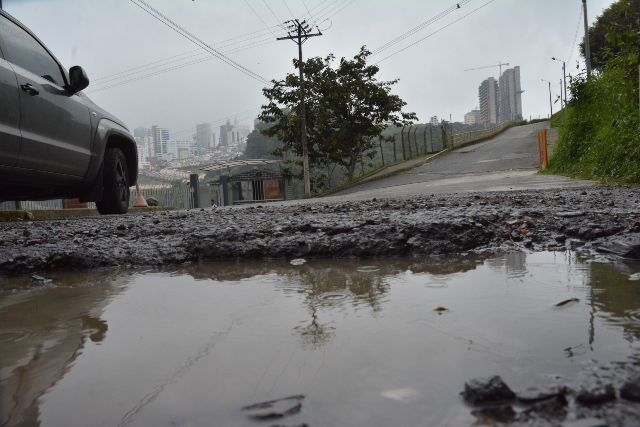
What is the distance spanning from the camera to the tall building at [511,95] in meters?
108

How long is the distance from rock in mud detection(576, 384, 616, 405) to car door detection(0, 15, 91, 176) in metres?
3.84

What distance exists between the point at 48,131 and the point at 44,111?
0.17 m

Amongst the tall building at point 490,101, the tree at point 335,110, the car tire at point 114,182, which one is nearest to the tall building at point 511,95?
the tall building at point 490,101

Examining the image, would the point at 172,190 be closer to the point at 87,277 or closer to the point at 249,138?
the point at 87,277

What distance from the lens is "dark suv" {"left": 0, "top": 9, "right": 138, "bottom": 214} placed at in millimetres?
3359

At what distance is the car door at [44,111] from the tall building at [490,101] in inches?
4716

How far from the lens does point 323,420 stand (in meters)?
0.82

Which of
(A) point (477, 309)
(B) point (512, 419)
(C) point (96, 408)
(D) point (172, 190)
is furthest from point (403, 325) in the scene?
(D) point (172, 190)

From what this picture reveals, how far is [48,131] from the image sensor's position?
3730 millimetres

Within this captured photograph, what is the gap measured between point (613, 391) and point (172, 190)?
78.1 feet

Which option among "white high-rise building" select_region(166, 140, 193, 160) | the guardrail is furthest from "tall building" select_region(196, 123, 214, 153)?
the guardrail

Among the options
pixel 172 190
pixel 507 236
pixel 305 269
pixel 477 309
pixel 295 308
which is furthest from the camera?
pixel 172 190

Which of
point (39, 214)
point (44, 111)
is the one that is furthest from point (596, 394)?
point (39, 214)

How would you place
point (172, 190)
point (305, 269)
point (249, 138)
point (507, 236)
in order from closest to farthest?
point (305, 269) → point (507, 236) → point (172, 190) → point (249, 138)
